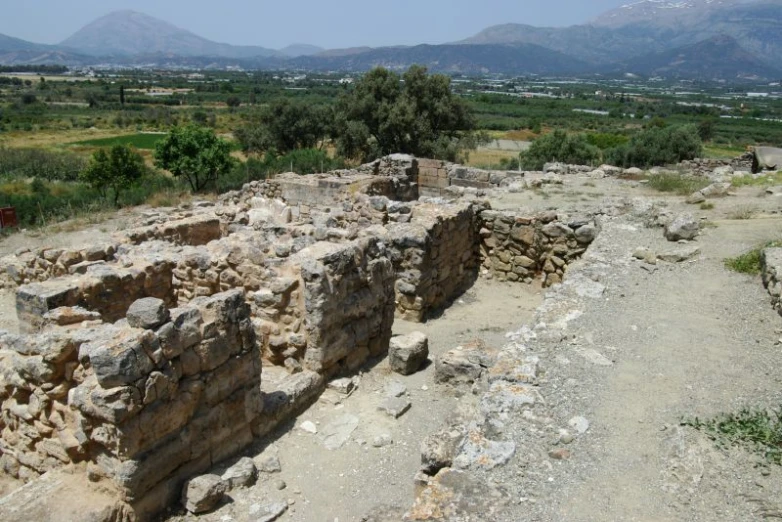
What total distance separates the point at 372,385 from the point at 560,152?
22.2m

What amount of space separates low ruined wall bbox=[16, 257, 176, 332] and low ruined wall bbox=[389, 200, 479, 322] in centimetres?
392

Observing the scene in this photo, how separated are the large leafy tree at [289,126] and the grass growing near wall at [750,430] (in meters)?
33.9

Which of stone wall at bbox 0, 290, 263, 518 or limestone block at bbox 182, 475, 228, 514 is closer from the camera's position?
stone wall at bbox 0, 290, 263, 518

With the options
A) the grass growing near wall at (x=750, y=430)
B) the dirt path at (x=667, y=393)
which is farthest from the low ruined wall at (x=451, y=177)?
the grass growing near wall at (x=750, y=430)

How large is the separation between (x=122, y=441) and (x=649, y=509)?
13.9ft

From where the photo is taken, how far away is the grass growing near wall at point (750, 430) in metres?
4.69

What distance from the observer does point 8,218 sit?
19.3m

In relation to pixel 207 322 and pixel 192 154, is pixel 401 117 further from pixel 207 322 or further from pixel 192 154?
pixel 207 322

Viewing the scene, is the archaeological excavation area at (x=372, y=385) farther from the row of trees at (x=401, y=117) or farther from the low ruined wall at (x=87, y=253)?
the row of trees at (x=401, y=117)

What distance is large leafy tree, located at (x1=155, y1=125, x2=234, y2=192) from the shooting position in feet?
78.5

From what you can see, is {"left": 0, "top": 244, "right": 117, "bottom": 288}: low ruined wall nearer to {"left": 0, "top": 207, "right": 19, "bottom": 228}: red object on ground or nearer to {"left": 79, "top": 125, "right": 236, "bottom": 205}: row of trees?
{"left": 0, "top": 207, "right": 19, "bottom": 228}: red object on ground

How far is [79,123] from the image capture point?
7900cm

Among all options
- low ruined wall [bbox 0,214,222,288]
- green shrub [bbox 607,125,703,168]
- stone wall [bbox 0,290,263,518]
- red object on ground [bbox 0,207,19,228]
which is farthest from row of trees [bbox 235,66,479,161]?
stone wall [bbox 0,290,263,518]

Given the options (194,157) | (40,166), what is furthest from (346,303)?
(40,166)
